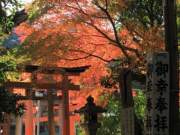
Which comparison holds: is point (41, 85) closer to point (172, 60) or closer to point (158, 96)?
point (158, 96)

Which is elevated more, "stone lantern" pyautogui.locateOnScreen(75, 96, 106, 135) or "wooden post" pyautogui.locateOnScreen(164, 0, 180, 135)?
"wooden post" pyautogui.locateOnScreen(164, 0, 180, 135)

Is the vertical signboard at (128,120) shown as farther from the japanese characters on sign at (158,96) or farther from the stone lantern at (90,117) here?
the japanese characters on sign at (158,96)

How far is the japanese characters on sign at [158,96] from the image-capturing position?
772 cm

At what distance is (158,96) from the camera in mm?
7918

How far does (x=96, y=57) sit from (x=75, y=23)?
1.67 m

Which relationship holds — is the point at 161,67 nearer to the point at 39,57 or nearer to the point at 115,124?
the point at 39,57

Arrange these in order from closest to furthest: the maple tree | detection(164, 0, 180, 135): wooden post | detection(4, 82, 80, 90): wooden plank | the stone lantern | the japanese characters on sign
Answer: detection(164, 0, 180, 135): wooden post → the japanese characters on sign → the stone lantern → the maple tree → detection(4, 82, 80, 90): wooden plank

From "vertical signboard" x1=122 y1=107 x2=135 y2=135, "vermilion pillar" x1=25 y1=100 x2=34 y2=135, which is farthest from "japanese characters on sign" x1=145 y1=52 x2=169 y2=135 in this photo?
"vermilion pillar" x1=25 y1=100 x2=34 y2=135

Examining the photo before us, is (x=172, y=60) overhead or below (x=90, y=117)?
overhead

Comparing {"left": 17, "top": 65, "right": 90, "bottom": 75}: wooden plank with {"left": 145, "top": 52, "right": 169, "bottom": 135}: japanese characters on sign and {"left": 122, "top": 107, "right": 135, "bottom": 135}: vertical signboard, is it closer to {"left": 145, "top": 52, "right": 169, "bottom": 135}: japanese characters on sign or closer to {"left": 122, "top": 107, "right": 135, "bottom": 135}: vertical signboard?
{"left": 122, "top": 107, "right": 135, "bottom": 135}: vertical signboard

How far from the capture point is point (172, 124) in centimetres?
755

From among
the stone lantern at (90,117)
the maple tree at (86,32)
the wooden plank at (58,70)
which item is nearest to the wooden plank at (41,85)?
the wooden plank at (58,70)

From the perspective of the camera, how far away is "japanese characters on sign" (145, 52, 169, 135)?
25.3ft

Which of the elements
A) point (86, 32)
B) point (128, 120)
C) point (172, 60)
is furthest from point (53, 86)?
point (172, 60)
